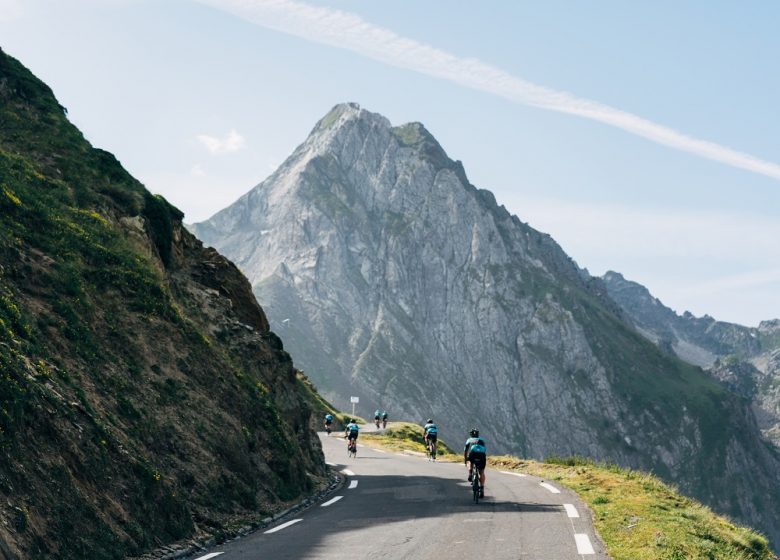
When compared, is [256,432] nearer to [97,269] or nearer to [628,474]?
[97,269]

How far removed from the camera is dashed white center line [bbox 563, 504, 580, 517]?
1797cm

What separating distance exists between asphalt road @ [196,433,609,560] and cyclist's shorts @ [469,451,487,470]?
37.1 inches

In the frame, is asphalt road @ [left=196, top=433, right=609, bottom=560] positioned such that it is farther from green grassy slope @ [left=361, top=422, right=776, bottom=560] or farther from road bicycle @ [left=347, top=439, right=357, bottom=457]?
road bicycle @ [left=347, top=439, right=357, bottom=457]

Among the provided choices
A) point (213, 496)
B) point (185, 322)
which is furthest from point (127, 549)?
point (185, 322)

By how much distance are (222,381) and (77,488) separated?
10.0 m

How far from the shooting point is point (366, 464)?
37.2 m

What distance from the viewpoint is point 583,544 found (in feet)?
46.2

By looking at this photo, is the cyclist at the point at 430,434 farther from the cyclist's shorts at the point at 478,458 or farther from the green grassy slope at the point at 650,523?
the cyclist's shorts at the point at 478,458

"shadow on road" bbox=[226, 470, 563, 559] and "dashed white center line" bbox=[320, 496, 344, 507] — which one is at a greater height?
"shadow on road" bbox=[226, 470, 563, 559]

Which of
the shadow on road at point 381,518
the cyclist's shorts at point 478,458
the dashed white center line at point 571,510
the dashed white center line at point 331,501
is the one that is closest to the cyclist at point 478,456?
the cyclist's shorts at point 478,458

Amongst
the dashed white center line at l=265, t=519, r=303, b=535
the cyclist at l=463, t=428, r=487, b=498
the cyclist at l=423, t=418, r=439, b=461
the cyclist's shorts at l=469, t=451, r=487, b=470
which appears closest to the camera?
the dashed white center line at l=265, t=519, r=303, b=535

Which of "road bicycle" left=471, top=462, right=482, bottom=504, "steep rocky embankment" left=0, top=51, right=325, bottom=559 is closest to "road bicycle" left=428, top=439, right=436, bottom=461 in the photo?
"steep rocky embankment" left=0, top=51, right=325, bottom=559

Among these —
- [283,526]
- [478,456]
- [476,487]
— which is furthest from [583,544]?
[478,456]

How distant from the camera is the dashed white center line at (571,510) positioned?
17969mm
